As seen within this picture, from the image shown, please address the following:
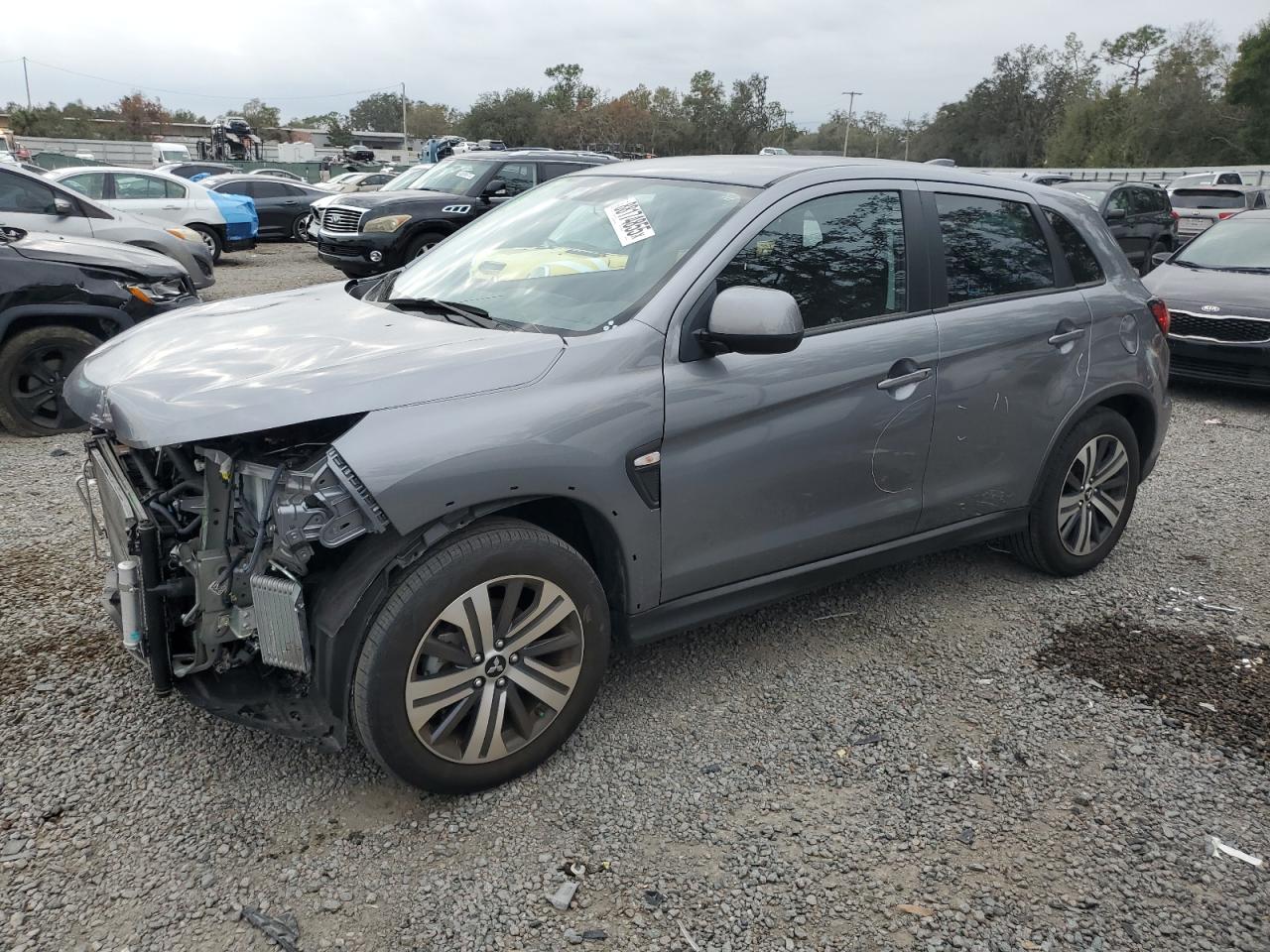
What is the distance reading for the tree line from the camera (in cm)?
5178

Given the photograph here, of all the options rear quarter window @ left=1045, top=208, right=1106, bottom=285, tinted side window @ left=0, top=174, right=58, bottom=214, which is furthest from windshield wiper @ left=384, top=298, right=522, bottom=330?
tinted side window @ left=0, top=174, right=58, bottom=214

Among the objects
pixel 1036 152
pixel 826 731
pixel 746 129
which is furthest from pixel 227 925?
pixel 1036 152

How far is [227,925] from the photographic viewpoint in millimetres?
2420

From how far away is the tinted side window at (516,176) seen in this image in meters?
13.9

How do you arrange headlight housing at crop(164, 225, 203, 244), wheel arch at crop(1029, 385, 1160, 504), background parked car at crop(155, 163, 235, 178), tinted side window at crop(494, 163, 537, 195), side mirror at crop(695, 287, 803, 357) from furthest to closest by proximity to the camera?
background parked car at crop(155, 163, 235, 178) → tinted side window at crop(494, 163, 537, 195) → headlight housing at crop(164, 225, 203, 244) → wheel arch at crop(1029, 385, 1160, 504) → side mirror at crop(695, 287, 803, 357)

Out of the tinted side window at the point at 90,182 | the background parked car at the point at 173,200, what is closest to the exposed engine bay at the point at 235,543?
the background parked car at the point at 173,200

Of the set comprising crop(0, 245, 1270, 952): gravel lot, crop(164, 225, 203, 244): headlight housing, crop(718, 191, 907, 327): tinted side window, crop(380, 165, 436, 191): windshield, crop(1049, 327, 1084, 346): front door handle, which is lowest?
crop(0, 245, 1270, 952): gravel lot

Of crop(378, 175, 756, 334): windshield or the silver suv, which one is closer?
Answer: the silver suv

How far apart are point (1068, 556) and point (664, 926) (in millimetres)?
2955

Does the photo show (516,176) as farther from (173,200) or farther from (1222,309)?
(1222,309)

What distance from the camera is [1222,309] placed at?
8344mm

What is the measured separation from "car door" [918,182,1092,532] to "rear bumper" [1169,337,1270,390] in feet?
15.4

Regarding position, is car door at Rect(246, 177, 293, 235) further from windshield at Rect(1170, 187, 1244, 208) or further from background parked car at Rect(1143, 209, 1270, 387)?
windshield at Rect(1170, 187, 1244, 208)

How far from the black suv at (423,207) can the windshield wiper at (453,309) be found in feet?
32.3
